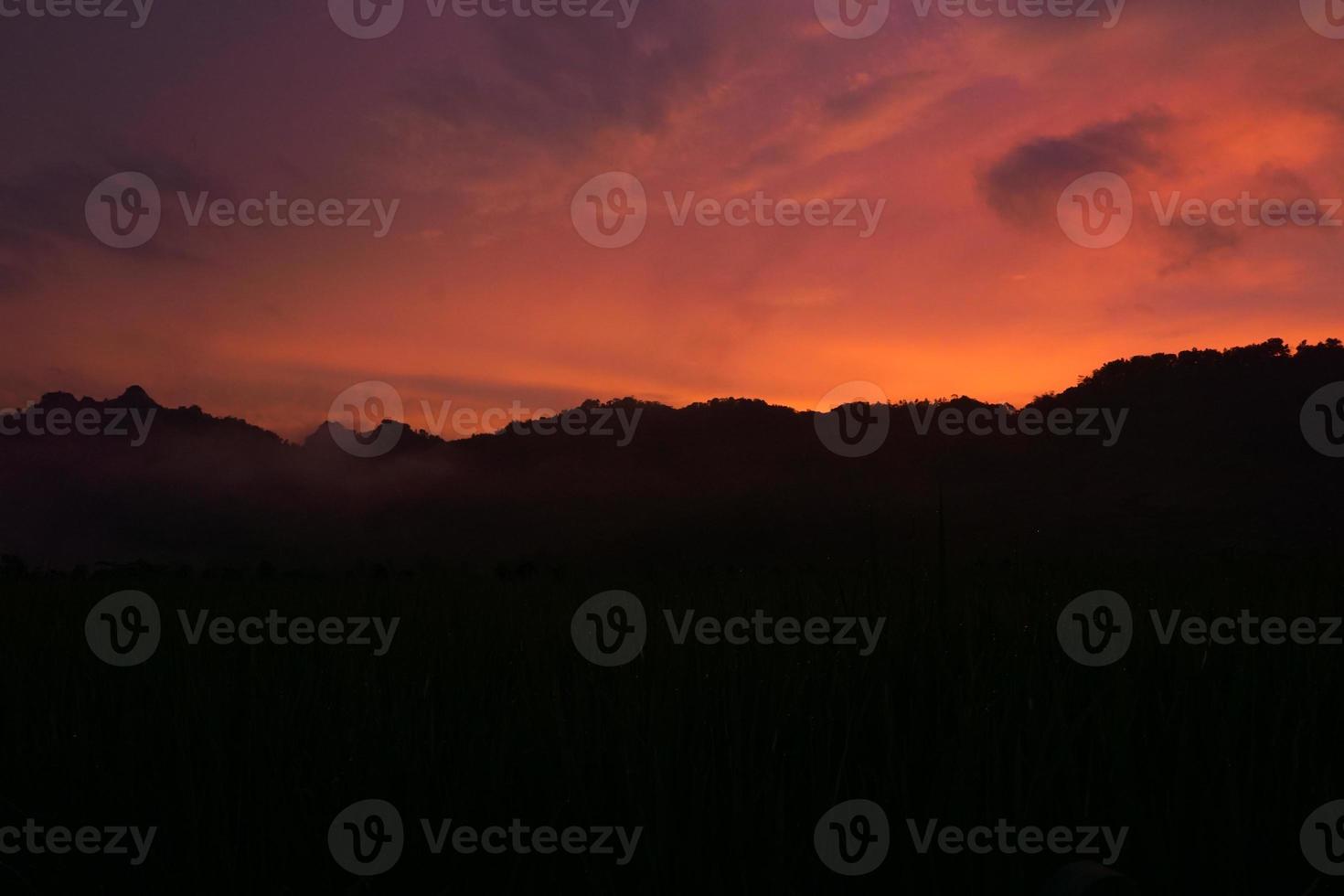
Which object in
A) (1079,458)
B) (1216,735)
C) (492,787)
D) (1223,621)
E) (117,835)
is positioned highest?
(1079,458)

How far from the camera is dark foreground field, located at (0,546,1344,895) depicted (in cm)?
203

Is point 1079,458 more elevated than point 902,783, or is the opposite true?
point 1079,458

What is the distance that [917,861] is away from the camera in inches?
79.7

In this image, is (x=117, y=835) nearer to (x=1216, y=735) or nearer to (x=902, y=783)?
(x=902, y=783)

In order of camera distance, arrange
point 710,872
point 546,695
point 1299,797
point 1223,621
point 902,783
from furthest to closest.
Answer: point 1223,621, point 546,695, point 1299,797, point 902,783, point 710,872

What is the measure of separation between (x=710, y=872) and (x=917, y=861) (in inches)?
19.2

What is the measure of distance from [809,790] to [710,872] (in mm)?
424

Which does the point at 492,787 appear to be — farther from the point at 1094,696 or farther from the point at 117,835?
the point at 1094,696

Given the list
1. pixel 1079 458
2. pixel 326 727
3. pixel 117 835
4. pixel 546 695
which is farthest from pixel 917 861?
pixel 1079 458

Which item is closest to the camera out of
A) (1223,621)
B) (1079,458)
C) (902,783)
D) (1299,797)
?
(902,783)

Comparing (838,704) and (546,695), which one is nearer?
(838,704)

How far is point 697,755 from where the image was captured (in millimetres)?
2406

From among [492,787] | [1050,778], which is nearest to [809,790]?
[1050,778]

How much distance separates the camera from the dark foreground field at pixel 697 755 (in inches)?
79.7
